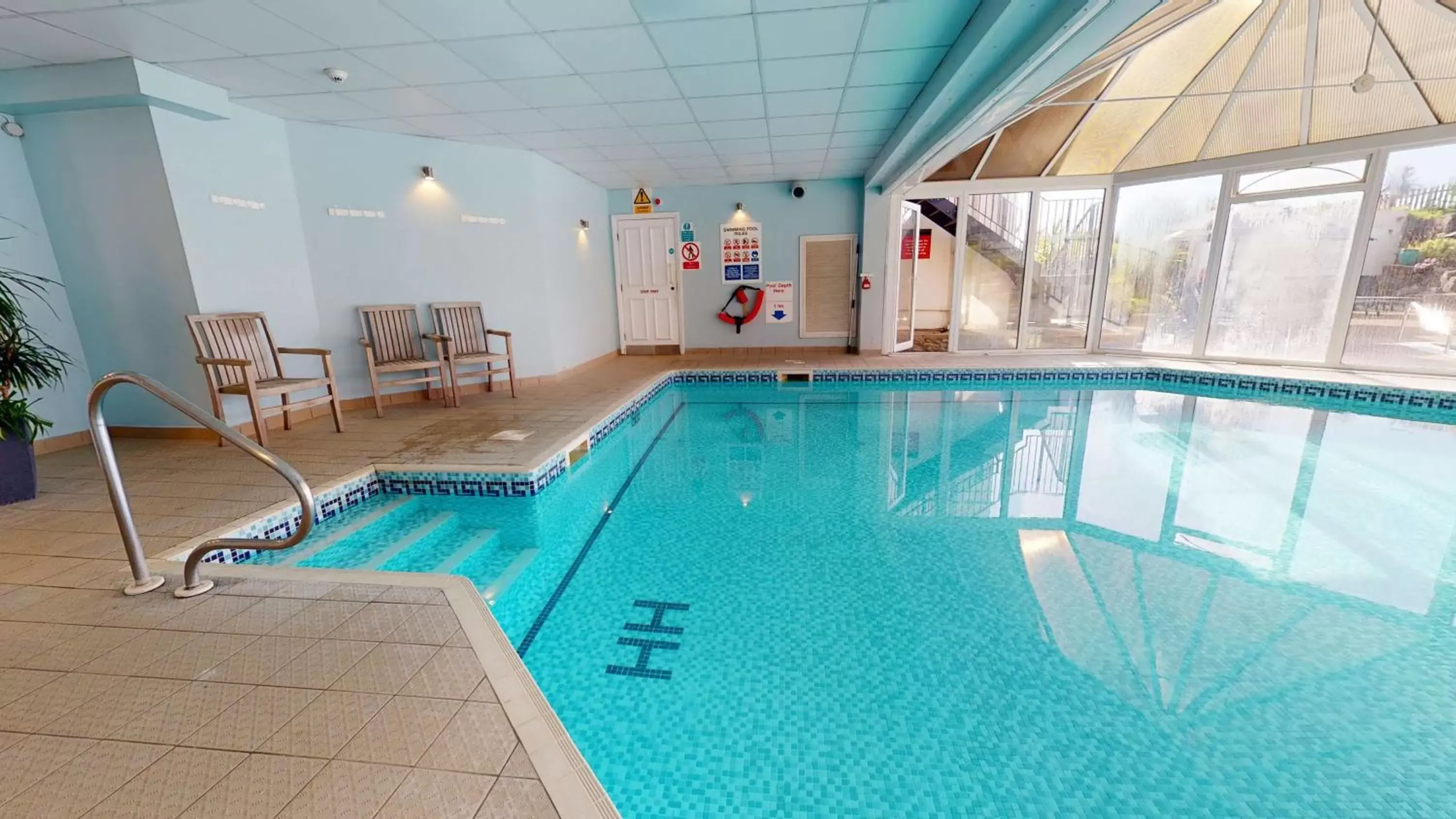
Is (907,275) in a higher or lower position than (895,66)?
lower

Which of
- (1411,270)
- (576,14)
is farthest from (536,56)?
(1411,270)

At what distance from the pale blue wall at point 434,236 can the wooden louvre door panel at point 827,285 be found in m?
3.04

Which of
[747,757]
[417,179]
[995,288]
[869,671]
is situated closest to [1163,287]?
[995,288]

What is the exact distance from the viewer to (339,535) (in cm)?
268

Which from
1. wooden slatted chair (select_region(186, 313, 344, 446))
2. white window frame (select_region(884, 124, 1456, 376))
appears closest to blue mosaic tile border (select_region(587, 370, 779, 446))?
white window frame (select_region(884, 124, 1456, 376))

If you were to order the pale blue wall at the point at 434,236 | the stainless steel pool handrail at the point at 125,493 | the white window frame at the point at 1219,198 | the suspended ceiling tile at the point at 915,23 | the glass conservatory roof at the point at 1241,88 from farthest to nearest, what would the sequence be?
the white window frame at the point at 1219,198, the pale blue wall at the point at 434,236, the glass conservatory roof at the point at 1241,88, the suspended ceiling tile at the point at 915,23, the stainless steel pool handrail at the point at 125,493

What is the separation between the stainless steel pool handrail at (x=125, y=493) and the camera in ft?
4.73

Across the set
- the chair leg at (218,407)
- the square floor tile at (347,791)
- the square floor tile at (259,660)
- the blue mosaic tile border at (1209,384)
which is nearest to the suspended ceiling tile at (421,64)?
Result: the chair leg at (218,407)

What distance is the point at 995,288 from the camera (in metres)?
6.82

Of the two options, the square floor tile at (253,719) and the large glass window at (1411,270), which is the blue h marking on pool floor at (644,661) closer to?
the square floor tile at (253,719)

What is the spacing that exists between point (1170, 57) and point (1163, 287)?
102 inches

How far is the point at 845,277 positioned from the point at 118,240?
21.9 feet

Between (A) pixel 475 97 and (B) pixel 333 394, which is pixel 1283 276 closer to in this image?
(A) pixel 475 97

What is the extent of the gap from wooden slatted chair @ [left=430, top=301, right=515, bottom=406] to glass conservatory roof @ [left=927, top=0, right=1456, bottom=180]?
15.5ft
